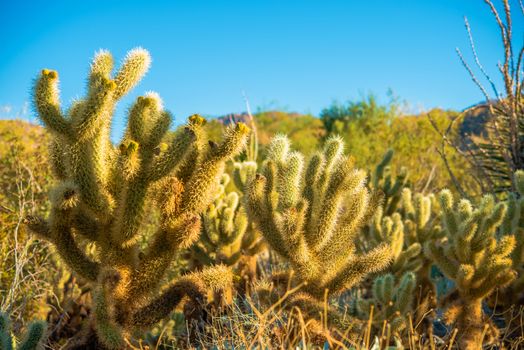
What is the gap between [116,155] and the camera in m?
3.11

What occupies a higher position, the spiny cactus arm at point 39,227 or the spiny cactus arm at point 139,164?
the spiny cactus arm at point 139,164

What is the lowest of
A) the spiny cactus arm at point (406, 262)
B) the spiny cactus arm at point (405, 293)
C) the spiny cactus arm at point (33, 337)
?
the spiny cactus arm at point (33, 337)

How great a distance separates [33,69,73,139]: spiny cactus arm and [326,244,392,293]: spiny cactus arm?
204 cm

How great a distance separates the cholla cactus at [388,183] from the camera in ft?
20.6

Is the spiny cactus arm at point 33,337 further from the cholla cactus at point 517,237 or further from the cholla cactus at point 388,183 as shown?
the cholla cactus at point 388,183

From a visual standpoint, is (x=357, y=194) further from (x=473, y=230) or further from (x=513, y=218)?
(x=513, y=218)

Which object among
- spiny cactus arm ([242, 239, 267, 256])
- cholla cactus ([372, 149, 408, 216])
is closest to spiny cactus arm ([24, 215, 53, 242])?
spiny cactus arm ([242, 239, 267, 256])

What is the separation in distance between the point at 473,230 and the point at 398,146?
8680 mm

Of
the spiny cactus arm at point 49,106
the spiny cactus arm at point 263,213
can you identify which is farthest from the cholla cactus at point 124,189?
the spiny cactus arm at point 263,213

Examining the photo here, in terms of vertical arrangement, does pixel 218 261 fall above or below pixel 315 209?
below

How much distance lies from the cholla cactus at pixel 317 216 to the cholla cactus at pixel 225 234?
123cm

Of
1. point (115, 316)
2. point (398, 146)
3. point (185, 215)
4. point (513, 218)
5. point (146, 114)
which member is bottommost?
point (115, 316)

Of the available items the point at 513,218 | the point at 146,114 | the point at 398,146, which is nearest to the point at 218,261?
the point at 146,114

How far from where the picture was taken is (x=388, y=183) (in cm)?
635
